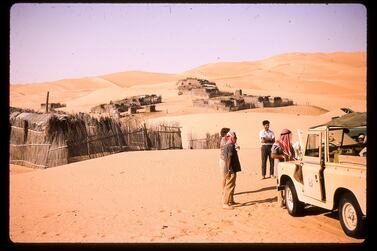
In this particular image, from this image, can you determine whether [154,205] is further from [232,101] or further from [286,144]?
[232,101]

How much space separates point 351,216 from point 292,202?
221 cm

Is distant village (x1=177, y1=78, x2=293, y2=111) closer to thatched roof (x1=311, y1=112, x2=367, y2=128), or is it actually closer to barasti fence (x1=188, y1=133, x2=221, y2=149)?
barasti fence (x1=188, y1=133, x2=221, y2=149)

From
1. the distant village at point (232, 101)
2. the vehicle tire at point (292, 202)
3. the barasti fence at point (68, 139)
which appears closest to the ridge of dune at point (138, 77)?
the distant village at point (232, 101)

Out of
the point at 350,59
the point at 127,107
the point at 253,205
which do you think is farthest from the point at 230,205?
the point at 350,59

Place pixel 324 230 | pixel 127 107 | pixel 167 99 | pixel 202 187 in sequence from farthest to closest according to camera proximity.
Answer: pixel 167 99
pixel 127 107
pixel 202 187
pixel 324 230

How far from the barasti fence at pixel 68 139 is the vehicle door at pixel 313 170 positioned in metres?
11.6

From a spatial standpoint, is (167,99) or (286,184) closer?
(286,184)

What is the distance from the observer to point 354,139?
862 cm

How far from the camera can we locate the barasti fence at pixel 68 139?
1788 centimetres

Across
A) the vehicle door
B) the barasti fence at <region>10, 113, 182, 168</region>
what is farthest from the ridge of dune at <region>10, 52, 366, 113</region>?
the vehicle door

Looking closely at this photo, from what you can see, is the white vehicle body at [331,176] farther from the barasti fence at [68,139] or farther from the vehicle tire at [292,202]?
the barasti fence at [68,139]
